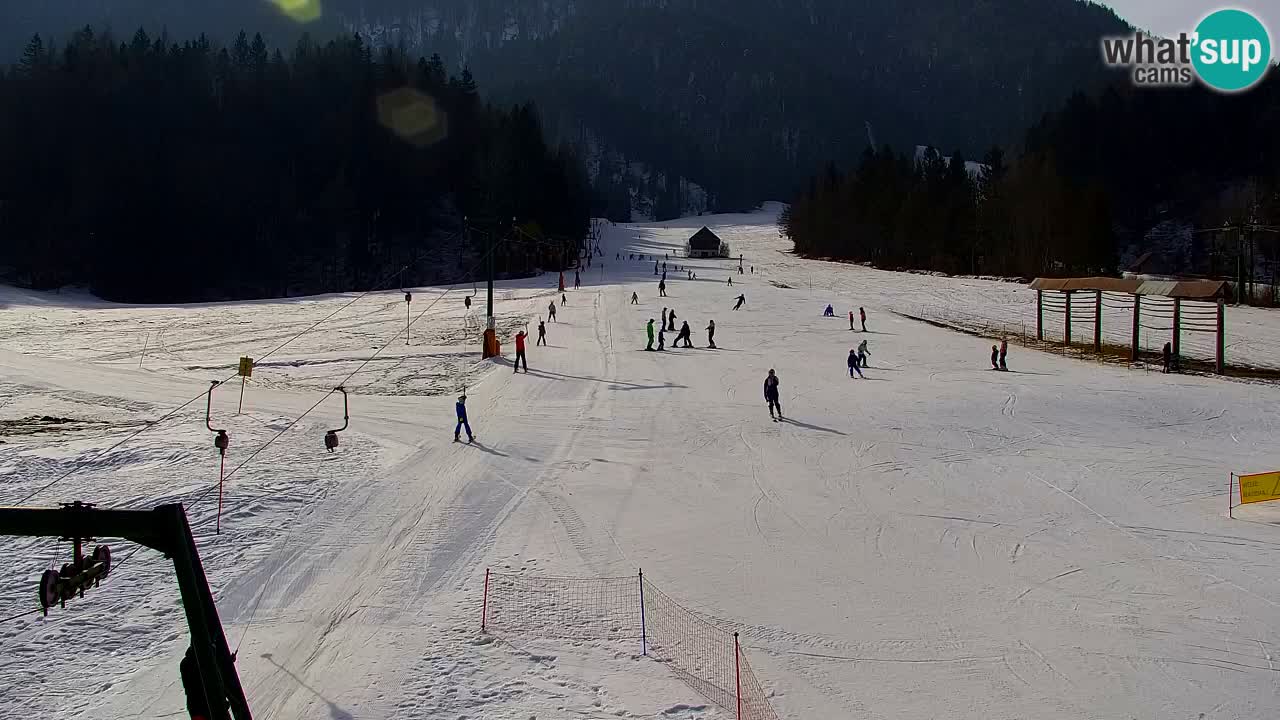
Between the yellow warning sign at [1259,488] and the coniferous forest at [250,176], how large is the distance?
204 feet

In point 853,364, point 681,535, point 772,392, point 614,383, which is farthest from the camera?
point 853,364

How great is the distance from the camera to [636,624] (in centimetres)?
1090

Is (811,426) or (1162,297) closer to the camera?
(811,426)

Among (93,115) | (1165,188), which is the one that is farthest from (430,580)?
(1165,188)

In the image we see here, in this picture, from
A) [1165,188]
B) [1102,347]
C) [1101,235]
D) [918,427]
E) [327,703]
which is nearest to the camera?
[327,703]

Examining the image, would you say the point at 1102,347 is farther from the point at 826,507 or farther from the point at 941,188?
the point at 941,188

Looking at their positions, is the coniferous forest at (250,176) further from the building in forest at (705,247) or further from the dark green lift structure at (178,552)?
the dark green lift structure at (178,552)

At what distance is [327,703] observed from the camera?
903cm

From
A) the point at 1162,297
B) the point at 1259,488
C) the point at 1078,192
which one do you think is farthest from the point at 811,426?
the point at 1078,192

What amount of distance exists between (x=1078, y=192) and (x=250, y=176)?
83.0 metres

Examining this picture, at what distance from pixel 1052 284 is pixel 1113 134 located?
8156cm

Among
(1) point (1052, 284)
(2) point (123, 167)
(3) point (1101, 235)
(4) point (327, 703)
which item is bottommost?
(4) point (327, 703)

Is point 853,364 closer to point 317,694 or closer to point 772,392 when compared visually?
point 772,392

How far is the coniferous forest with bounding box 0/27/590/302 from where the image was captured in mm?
74750
